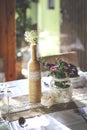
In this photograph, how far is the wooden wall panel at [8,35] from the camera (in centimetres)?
359

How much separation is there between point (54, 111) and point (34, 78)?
0.25 meters

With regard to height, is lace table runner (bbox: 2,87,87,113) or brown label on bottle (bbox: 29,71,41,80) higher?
brown label on bottle (bbox: 29,71,41,80)

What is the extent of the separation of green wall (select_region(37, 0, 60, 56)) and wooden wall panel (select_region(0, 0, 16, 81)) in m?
0.37

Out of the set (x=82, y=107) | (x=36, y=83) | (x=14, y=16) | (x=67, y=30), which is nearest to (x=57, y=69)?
(x=36, y=83)

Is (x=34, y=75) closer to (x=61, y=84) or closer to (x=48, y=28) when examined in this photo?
(x=61, y=84)

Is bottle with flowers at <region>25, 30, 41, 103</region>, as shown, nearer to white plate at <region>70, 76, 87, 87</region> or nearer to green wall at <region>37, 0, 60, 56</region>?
white plate at <region>70, 76, 87, 87</region>

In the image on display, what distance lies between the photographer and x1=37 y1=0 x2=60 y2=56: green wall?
387cm

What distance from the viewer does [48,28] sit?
393 centimetres

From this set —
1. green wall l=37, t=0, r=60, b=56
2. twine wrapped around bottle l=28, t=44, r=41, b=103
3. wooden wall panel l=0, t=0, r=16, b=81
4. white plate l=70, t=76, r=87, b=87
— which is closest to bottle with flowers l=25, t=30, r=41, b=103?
twine wrapped around bottle l=28, t=44, r=41, b=103

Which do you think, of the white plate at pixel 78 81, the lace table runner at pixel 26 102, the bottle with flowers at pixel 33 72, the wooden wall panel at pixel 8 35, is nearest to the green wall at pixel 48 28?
the wooden wall panel at pixel 8 35

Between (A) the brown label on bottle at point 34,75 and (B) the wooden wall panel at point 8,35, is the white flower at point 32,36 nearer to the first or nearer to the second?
(A) the brown label on bottle at point 34,75

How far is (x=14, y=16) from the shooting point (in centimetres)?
365

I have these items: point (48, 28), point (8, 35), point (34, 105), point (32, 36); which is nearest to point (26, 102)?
point (34, 105)

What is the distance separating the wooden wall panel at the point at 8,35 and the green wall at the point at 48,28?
370 millimetres
